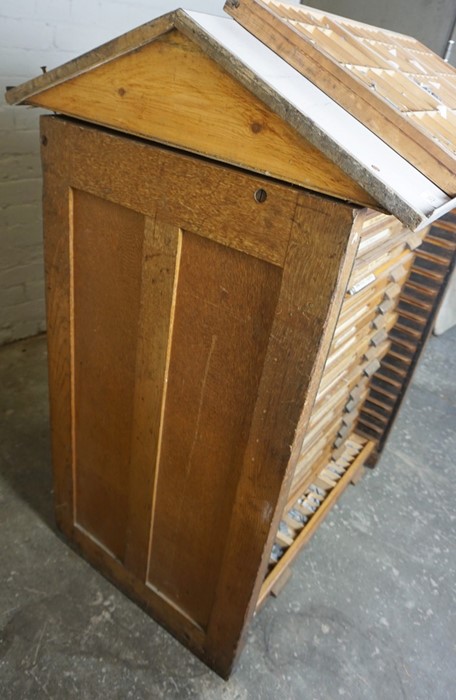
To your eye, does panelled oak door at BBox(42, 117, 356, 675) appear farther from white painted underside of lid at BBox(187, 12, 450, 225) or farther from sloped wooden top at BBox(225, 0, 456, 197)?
sloped wooden top at BBox(225, 0, 456, 197)

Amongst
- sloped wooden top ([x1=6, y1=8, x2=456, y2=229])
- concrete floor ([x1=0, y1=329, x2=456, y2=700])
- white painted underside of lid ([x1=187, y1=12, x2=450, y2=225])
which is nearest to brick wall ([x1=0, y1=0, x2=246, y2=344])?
concrete floor ([x1=0, y1=329, x2=456, y2=700])

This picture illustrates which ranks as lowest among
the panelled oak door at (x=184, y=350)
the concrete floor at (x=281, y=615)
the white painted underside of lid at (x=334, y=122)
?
the concrete floor at (x=281, y=615)

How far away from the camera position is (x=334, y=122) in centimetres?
90

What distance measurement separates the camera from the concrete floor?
153cm

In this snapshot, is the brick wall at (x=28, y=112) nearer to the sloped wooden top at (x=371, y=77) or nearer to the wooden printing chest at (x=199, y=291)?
the wooden printing chest at (x=199, y=291)

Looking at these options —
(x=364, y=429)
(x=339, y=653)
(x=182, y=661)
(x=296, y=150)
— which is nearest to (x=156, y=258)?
(x=296, y=150)

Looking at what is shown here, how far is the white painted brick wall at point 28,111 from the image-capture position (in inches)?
87.4

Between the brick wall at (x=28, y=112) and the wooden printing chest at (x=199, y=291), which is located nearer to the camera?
the wooden printing chest at (x=199, y=291)

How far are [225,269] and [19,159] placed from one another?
1788 millimetres

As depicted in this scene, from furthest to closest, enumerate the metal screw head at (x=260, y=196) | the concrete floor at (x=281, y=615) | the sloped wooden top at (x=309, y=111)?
1. the concrete floor at (x=281, y=615)
2. the metal screw head at (x=260, y=196)
3. the sloped wooden top at (x=309, y=111)

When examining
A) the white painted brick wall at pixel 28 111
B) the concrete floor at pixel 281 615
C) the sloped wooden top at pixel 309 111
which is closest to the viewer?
the sloped wooden top at pixel 309 111

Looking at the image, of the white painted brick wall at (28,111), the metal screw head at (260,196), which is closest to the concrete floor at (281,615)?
the white painted brick wall at (28,111)

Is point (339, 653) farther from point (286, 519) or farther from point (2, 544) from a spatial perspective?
point (2, 544)

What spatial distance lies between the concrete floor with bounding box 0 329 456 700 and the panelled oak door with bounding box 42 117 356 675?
0.11 m
